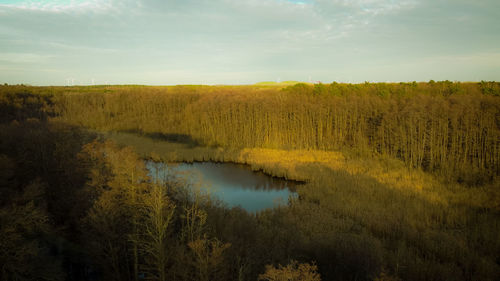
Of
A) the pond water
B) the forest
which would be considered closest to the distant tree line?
the forest

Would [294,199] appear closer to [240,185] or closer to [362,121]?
[240,185]

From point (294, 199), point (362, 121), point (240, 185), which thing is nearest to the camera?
point (294, 199)

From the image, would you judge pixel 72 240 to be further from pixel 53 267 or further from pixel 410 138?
pixel 410 138

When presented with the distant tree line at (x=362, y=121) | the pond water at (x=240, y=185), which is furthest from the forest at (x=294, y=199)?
the pond water at (x=240, y=185)

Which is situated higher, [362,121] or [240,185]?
[362,121]

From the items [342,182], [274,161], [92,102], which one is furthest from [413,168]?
[92,102]

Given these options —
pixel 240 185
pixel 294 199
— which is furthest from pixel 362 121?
pixel 294 199

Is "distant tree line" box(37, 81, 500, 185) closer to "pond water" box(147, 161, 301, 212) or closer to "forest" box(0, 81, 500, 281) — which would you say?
"forest" box(0, 81, 500, 281)
